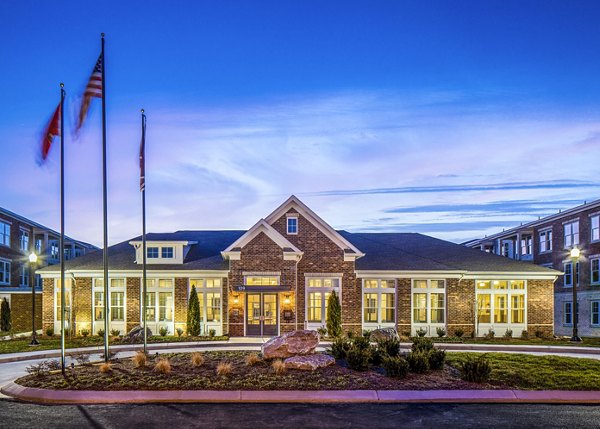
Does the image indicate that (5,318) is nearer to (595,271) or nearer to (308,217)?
(308,217)

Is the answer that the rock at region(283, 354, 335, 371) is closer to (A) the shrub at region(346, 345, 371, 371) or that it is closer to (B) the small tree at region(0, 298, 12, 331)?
(A) the shrub at region(346, 345, 371, 371)

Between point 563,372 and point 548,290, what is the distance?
1690cm

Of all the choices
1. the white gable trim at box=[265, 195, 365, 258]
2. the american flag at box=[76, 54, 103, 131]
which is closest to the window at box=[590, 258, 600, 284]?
the white gable trim at box=[265, 195, 365, 258]

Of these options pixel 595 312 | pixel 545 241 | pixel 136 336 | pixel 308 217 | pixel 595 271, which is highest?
pixel 308 217

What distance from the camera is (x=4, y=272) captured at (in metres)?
48.6

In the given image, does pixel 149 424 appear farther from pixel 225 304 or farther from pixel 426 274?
pixel 426 274

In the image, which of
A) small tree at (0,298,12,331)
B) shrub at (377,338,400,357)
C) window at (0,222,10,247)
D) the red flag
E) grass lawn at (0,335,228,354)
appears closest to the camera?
the red flag

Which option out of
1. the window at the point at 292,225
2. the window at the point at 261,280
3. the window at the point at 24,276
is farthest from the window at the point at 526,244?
the window at the point at 24,276

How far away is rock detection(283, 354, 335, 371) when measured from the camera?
682 inches

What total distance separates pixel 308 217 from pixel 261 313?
619 cm

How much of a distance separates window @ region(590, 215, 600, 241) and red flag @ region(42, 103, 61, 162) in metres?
35.7

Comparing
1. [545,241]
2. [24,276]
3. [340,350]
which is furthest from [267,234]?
[24,276]

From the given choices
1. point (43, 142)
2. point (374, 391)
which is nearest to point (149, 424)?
point (374, 391)

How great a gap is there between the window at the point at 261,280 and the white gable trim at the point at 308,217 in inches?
133
